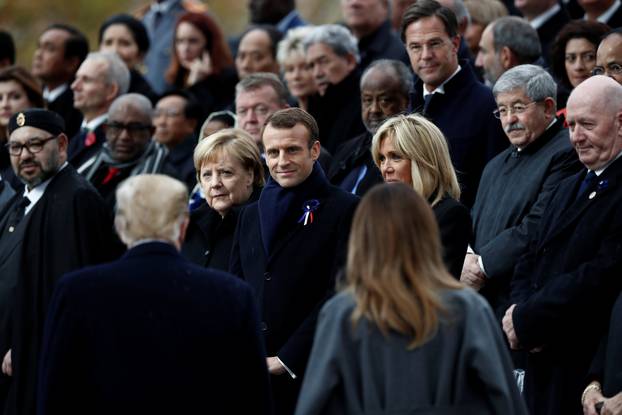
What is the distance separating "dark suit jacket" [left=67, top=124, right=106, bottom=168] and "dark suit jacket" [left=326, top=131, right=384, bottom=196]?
7.99ft

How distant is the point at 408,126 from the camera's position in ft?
23.7

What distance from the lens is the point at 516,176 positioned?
8.13 metres

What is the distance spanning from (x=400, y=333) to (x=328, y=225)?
2134 mm

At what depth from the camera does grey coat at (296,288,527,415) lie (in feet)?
16.8

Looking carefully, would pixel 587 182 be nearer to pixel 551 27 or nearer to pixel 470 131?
pixel 470 131

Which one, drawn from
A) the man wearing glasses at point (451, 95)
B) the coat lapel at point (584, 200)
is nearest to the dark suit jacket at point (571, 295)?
the coat lapel at point (584, 200)

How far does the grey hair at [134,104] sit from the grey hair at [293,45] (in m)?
1.22

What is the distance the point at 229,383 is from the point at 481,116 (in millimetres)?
3774

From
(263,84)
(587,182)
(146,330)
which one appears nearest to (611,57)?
(587,182)

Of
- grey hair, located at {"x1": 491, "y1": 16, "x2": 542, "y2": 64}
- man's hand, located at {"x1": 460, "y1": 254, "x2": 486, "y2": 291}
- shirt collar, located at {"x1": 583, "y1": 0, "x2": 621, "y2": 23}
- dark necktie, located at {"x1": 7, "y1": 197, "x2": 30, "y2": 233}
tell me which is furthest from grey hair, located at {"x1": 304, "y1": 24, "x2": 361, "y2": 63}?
man's hand, located at {"x1": 460, "y1": 254, "x2": 486, "y2": 291}

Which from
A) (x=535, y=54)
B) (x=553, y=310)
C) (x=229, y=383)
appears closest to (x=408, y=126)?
(x=553, y=310)

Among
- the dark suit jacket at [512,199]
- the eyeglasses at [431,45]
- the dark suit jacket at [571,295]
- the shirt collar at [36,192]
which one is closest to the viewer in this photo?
the dark suit jacket at [571,295]

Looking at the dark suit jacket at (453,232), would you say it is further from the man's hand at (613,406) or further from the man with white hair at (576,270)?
the man's hand at (613,406)

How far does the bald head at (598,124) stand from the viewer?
7195 mm
